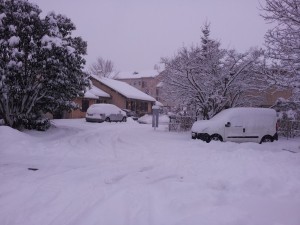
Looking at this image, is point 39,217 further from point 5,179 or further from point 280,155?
point 280,155

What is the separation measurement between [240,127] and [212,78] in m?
5.00

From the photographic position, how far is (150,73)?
7969 cm

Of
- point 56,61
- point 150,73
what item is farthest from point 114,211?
point 150,73

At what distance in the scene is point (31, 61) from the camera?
1504 cm

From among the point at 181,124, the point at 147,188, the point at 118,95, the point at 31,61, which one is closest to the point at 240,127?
the point at 181,124

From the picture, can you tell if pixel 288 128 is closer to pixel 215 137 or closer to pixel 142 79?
pixel 215 137

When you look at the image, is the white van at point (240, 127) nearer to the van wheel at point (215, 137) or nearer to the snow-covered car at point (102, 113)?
the van wheel at point (215, 137)

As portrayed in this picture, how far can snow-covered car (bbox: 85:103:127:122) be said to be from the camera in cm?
2669

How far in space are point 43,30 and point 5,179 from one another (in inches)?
433

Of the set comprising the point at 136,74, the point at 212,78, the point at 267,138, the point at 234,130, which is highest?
Result: the point at 136,74

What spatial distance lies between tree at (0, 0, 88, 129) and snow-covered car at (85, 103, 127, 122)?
29.7 ft

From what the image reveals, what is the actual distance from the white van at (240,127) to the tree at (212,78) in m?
3.13

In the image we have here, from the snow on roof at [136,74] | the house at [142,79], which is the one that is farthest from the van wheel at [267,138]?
the snow on roof at [136,74]

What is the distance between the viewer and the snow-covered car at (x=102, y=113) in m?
26.7
